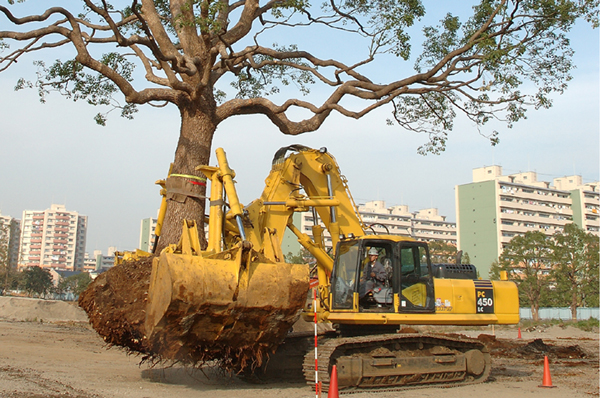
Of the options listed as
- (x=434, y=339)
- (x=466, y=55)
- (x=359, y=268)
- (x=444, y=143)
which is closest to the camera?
(x=359, y=268)

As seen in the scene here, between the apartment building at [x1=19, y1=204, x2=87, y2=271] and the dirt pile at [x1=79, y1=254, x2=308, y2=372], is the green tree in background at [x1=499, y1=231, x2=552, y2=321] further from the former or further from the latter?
the apartment building at [x1=19, y1=204, x2=87, y2=271]

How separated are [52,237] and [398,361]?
601 ft

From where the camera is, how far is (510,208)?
324 feet

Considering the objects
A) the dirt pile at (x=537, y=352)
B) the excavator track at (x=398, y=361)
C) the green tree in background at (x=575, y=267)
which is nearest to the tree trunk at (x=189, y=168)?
the excavator track at (x=398, y=361)

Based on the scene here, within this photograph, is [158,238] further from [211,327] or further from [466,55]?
[466,55]

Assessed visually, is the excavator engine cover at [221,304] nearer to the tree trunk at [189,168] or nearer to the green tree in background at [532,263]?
the tree trunk at [189,168]

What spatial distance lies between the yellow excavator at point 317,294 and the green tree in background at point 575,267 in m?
40.3

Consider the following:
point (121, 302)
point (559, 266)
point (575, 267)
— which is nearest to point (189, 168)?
point (121, 302)

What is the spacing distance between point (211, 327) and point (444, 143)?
10301 mm

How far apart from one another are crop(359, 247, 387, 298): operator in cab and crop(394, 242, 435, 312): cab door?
231 mm

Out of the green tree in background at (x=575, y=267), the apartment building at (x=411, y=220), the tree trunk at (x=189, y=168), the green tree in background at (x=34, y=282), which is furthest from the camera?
the apartment building at (x=411, y=220)

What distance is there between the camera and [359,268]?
370 inches

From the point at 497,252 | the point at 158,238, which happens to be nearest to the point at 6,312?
the point at 158,238

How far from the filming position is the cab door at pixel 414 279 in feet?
31.4
